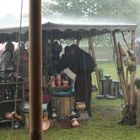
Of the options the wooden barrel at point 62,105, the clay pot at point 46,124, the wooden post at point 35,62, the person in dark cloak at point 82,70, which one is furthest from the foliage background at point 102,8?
the wooden post at point 35,62

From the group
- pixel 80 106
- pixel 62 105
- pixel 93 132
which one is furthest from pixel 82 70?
pixel 93 132

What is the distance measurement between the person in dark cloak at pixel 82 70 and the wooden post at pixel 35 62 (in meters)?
6.48

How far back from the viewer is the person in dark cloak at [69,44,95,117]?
9148 millimetres

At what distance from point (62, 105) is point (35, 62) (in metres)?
5.98

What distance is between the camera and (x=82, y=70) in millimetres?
9164

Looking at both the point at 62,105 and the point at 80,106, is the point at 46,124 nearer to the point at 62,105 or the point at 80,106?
the point at 62,105

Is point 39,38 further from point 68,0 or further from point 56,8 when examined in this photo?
point 68,0

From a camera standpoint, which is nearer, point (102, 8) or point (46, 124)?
point (46, 124)

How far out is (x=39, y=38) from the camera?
260 centimetres

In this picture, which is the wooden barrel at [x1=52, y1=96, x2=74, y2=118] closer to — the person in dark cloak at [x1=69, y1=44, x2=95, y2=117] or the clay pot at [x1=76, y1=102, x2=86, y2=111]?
the clay pot at [x1=76, y1=102, x2=86, y2=111]

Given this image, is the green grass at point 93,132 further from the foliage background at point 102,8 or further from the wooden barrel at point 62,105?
the foliage background at point 102,8

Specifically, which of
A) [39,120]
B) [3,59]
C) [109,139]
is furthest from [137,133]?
[39,120]

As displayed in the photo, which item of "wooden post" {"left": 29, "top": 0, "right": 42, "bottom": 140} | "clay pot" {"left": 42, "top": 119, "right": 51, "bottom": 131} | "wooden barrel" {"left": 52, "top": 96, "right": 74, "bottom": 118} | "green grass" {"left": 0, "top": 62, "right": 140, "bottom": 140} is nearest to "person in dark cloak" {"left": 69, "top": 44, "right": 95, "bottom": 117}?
"green grass" {"left": 0, "top": 62, "right": 140, "bottom": 140}

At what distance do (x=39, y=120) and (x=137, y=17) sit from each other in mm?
36478
